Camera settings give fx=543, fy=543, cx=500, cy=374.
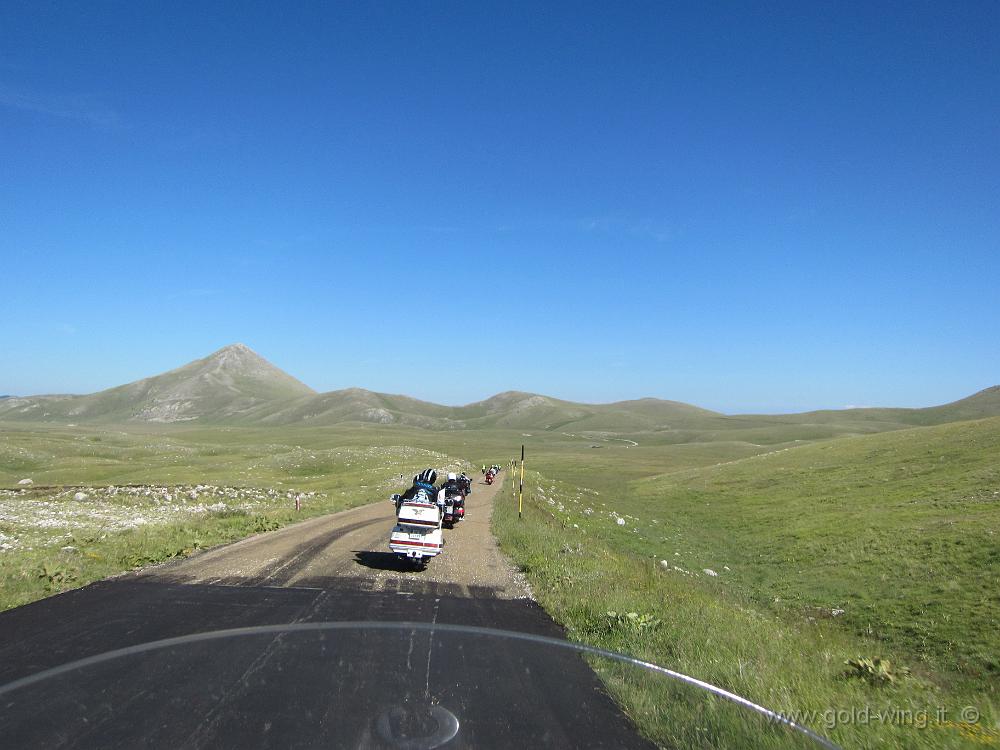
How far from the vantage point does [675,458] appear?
12056 cm

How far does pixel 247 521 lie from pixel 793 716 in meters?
23.3

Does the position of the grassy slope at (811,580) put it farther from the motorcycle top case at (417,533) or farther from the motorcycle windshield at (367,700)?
the motorcycle top case at (417,533)

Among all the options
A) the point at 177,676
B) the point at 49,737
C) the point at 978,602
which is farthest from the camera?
the point at 978,602

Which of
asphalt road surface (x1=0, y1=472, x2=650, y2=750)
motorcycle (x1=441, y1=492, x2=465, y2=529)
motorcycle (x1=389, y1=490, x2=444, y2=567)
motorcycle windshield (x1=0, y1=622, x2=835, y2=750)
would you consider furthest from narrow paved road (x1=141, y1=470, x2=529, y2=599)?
motorcycle windshield (x1=0, y1=622, x2=835, y2=750)

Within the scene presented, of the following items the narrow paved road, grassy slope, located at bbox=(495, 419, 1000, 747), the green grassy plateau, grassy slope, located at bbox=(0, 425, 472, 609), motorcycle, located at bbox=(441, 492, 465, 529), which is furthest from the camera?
motorcycle, located at bbox=(441, 492, 465, 529)

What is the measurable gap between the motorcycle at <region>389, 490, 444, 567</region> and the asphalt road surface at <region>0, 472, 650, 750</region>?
1.24m

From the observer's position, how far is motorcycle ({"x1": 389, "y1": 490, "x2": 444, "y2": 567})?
16.2 meters

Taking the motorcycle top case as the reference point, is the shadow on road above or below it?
below

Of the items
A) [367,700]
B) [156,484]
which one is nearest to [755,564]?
[367,700]

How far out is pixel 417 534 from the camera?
16.4 metres

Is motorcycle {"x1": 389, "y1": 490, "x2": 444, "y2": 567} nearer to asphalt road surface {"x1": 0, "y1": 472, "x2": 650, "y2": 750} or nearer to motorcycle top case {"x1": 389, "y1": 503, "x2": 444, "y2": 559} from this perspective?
motorcycle top case {"x1": 389, "y1": 503, "x2": 444, "y2": 559}

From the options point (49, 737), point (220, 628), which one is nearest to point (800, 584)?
point (220, 628)

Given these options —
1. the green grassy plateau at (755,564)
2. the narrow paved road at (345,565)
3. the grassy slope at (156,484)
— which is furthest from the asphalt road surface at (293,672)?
the grassy slope at (156,484)

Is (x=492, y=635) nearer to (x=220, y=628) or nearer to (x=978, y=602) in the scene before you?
(x=220, y=628)
